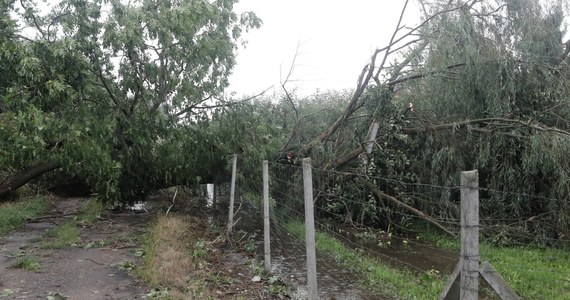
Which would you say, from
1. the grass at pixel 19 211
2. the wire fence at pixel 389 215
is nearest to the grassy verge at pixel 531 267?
the wire fence at pixel 389 215

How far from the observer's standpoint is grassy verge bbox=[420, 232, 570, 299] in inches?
228

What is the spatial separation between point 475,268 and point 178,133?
747cm

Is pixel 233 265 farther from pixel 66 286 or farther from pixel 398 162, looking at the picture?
pixel 398 162

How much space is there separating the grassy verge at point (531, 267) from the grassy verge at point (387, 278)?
3.16 feet

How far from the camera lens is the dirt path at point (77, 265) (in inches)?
197

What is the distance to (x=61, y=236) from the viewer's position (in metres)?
7.67

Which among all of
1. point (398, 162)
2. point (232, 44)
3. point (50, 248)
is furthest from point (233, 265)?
point (232, 44)

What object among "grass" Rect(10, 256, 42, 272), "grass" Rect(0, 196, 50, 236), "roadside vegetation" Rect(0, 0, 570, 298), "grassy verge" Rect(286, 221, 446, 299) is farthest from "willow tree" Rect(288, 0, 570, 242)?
"grass" Rect(0, 196, 50, 236)

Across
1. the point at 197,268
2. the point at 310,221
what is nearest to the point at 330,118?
the point at 197,268

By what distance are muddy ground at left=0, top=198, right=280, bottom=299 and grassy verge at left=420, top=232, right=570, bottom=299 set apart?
10.7 ft

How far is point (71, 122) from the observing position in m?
8.14

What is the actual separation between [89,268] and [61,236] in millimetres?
2050

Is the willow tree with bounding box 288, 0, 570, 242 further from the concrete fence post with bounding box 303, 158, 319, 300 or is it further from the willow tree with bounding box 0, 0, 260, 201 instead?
the concrete fence post with bounding box 303, 158, 319, 300

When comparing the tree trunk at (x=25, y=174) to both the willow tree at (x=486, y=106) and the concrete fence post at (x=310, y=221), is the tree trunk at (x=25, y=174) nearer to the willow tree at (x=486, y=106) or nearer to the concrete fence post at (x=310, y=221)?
the willow tree at (x=486, y=106)
